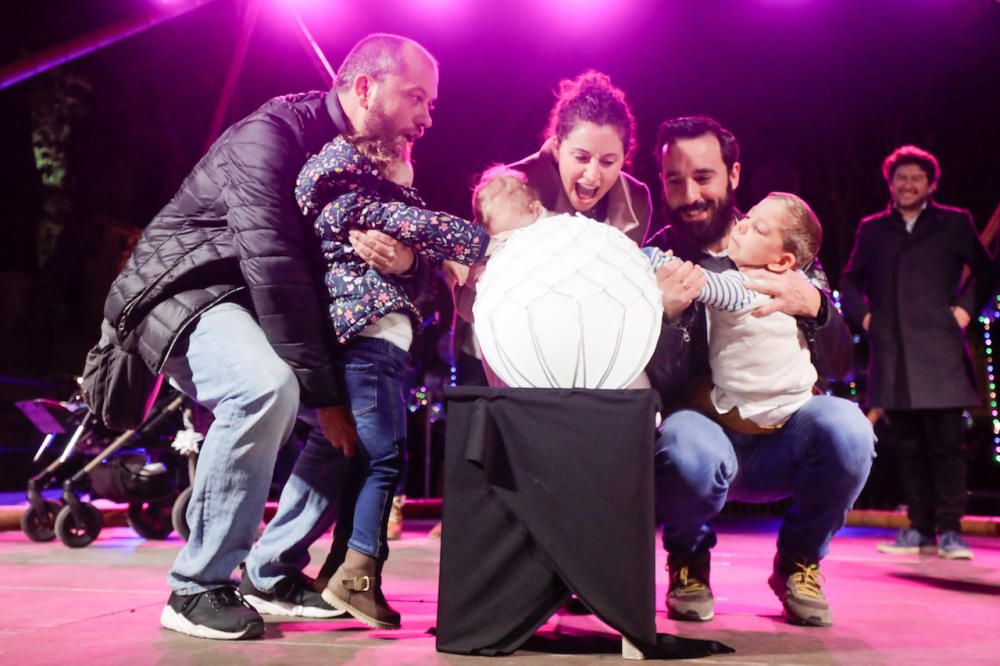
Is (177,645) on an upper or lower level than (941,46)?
lower

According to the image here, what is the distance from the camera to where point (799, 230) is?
2305 mm

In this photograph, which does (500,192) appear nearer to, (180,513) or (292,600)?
(292,600)

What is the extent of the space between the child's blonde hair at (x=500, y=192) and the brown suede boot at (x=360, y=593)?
100cm

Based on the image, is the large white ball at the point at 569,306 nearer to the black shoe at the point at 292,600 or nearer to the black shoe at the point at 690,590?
the black shoe at the point at 690,590

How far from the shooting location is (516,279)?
5.95 feet

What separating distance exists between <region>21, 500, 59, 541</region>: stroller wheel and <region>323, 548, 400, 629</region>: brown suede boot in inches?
110

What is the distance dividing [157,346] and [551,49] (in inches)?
230

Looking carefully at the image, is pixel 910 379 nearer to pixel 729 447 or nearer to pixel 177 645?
pixel 729 447

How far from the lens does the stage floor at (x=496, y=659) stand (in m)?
1.83

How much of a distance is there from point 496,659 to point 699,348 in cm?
101

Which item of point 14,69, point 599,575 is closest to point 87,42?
point 14,69

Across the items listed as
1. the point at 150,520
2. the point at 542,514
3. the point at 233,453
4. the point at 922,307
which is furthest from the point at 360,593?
the point at 922,307

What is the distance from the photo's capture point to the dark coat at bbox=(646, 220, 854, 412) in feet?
7.71

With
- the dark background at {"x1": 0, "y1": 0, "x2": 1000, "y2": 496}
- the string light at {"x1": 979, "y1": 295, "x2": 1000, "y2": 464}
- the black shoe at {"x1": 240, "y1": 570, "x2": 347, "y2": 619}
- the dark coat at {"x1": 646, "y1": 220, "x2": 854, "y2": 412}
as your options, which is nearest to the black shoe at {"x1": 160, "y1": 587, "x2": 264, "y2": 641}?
the black shoe at {"x1": 240, "y1": 570, "x2": 347, "y2": 619}
